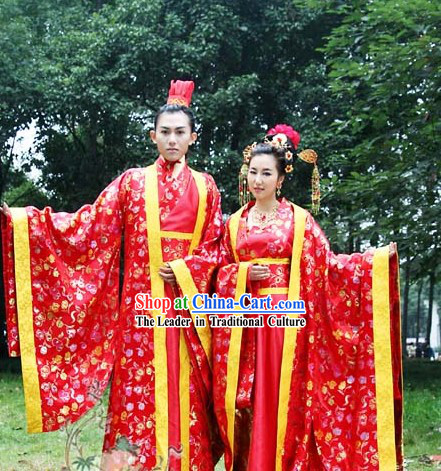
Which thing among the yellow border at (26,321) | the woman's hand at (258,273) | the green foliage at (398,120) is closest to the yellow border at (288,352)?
the woman's hand at (258,273)

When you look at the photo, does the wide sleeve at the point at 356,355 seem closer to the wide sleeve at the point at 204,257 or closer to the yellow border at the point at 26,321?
the wide sleeve at the point at 204,257

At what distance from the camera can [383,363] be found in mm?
4383

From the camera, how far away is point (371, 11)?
28.8 feet

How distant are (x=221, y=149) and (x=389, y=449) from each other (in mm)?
7335

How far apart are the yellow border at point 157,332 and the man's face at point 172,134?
0.21 m

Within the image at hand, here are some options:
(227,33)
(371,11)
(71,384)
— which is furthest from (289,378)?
(227,33)

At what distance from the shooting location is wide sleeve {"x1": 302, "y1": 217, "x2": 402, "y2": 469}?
4363 mm

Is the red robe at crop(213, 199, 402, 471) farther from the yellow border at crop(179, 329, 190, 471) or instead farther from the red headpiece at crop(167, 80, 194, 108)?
the red headpiece at crop(167, 80, 194, 108)

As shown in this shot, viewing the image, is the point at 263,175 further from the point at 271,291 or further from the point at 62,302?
the point at 62,302

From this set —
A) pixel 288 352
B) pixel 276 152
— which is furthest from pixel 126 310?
pixel 276 152

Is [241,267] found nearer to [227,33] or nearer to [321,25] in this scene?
[227,33]

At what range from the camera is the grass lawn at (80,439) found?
5473 millimetres

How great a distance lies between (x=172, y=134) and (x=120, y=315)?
1.15 metres

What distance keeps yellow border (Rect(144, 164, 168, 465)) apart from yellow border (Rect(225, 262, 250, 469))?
370 millimetres
